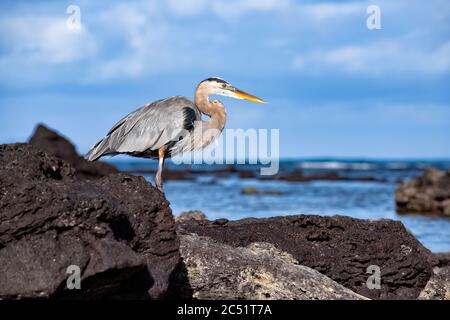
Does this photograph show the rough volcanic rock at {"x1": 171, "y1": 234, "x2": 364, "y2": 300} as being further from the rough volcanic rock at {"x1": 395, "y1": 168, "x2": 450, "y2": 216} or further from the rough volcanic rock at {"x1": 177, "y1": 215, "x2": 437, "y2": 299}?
the rough volcanic rock at {"x1": 395, "y1": 168, "x2": 450, "y2": 216}

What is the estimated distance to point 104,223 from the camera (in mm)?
5469

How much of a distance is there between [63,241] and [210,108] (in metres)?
5.20

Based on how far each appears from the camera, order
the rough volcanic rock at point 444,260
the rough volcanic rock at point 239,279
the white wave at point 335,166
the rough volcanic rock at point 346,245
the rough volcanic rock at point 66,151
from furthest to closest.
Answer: the white wave at point 335,166, the rough volcanic rock at point 66,151, the rough volcanic rock at point 444,260, the rough volcanic rock at point 346,245, the rough volcanic rock at point 239,279

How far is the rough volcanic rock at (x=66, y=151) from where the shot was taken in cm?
2562

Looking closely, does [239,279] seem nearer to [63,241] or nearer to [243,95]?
[63,241]

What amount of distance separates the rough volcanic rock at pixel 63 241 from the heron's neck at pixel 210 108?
438cm

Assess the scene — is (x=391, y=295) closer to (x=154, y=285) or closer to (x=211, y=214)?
(x=154, y=285)

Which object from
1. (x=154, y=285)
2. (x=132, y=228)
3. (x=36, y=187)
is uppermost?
(x=36, y=187)

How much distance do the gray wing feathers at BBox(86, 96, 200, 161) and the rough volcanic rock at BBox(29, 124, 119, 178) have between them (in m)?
15.4

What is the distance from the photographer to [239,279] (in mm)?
6613

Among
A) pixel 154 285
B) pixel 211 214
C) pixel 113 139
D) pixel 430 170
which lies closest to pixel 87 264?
pixel 154 285

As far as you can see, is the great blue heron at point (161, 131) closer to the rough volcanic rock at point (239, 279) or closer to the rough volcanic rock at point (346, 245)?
the rough volcanic rock at point (346, 245)

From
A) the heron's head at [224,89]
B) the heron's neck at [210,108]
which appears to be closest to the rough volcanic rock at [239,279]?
the heron's neck at [210,108]

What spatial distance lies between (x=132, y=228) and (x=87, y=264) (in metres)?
0.83
